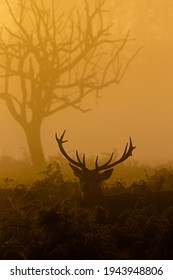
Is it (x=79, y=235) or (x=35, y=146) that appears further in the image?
(x=35, y=146)

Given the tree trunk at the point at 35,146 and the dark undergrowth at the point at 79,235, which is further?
the tree trunk at the point at 35,146

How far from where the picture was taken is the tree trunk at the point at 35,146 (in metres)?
11.1

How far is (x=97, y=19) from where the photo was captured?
55.7ft

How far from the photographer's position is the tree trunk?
A: 11078 mm

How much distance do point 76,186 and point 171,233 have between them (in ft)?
7.21

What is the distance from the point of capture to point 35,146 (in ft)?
37.6

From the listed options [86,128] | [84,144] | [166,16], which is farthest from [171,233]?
[166,16]

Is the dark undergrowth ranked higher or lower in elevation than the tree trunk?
lower

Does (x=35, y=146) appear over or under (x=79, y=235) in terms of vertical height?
over

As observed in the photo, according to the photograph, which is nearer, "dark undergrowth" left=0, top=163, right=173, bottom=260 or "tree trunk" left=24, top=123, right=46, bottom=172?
"dark undergrowth" left=0, top=163, right=173, bottom=260

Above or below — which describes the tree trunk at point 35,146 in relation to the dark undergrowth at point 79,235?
above
